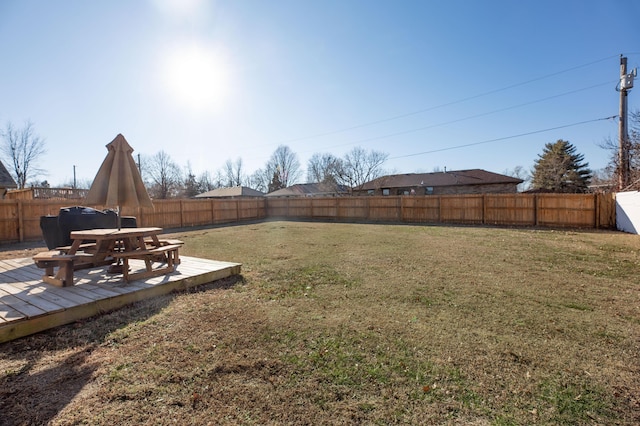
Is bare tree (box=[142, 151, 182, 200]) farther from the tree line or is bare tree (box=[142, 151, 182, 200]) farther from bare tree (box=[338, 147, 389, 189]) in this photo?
bare tree (box=[338, 147, 389, 189])

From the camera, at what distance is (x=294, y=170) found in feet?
175

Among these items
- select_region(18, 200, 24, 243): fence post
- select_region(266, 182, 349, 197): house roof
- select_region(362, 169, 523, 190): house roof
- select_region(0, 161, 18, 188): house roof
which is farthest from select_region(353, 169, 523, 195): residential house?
select_region(0, 161, 18, 188): house roof

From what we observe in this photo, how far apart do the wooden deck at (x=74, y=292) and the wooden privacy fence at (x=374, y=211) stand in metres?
7.65

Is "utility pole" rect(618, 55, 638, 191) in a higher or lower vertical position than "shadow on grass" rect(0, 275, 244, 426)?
A: higher

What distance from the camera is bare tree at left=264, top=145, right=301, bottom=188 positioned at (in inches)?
2067

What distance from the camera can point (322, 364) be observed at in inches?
89.1

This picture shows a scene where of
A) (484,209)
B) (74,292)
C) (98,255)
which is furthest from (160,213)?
(484,209)

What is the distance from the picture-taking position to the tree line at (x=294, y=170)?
2886 centimetres

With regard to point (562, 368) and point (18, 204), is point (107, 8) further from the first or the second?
point (562, 368)

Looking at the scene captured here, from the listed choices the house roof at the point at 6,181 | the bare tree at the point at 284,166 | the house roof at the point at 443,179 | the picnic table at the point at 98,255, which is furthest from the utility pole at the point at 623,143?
the bare tree at the point at 284,166

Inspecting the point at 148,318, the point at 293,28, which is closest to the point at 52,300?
the point at 148,318

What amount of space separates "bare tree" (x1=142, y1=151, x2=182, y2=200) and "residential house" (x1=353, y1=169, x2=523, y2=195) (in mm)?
31458

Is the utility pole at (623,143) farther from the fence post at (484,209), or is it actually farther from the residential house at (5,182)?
the residential house at (5,182)

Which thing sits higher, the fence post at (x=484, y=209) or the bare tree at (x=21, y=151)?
the bare tree at (x=21, y=151)
